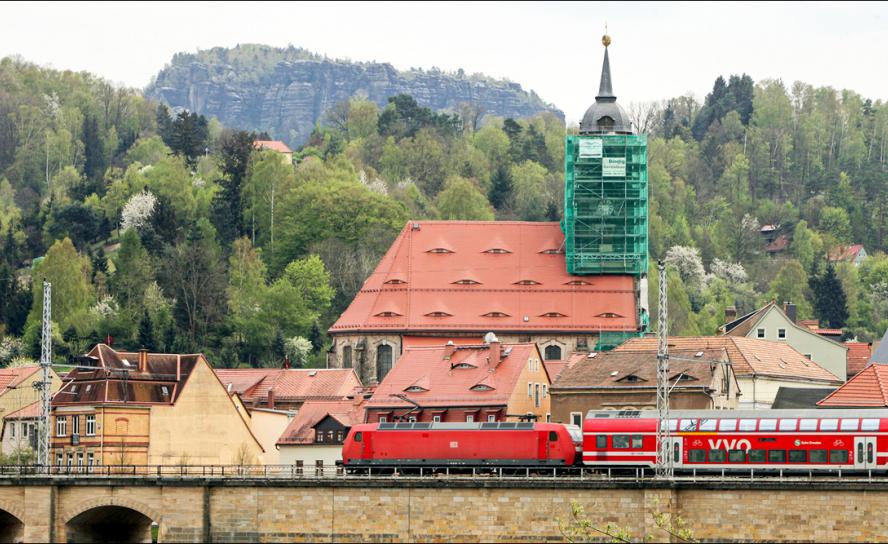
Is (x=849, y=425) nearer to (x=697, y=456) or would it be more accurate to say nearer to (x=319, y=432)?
(x=697, y=456)

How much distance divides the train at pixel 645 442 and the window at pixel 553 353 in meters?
39.6

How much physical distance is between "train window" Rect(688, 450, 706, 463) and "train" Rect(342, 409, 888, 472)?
4cm

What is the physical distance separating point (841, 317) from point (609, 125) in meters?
54.8

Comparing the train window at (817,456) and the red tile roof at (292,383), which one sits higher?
the red tile roof at (292,383)

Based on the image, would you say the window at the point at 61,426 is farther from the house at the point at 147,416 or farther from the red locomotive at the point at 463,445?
the red locomotive at the point at 463,445

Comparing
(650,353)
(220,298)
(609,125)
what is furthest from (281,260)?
(650,353)

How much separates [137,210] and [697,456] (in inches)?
4109

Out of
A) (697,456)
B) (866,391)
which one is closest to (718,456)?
(697,456)

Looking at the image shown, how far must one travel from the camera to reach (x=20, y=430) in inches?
4680

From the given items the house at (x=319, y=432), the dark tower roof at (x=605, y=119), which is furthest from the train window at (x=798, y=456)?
the dark tower roof at (x=605, y=119)

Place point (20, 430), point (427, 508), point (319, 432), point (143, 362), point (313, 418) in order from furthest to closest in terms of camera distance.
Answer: point (20, 430) → point (143, 362) → point (313, 418) → point (319, 432) → point (427, 508)

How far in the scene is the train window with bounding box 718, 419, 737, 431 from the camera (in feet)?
274

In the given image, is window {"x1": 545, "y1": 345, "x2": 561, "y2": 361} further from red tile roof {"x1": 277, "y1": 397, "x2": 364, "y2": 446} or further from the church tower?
red tile roof {"x1": 277, "y1": 397, "x2": 364, "y2": 446}

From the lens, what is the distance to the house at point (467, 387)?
10625 centimetres
